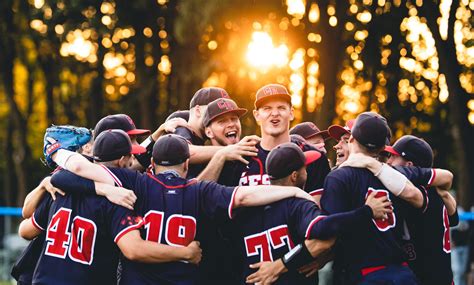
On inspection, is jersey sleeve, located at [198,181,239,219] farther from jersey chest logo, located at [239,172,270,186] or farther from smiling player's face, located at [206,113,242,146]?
smiling player's face, located at [206,113,242,146]

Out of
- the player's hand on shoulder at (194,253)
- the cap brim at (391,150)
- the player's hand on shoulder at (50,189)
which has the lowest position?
the player's hand on shoulder at (194,253)

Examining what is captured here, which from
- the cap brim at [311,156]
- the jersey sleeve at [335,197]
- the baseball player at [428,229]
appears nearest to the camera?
the jersey sleeve at [335,197]

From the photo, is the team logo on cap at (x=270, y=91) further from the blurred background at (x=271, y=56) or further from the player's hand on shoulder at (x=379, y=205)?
the blurred background at (x=271, y=56)

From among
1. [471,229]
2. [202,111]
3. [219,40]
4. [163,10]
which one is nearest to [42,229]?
[202,111]

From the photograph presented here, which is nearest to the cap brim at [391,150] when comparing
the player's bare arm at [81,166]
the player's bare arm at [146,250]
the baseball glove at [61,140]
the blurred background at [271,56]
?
the player's bare arm at [146,250]

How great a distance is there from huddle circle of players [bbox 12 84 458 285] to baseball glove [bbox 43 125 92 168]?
13 mm

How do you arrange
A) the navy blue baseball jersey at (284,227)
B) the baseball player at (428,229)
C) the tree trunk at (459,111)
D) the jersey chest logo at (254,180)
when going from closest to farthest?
the navy blue baseball jersey at (284,227) < the baseball player at (428,229) < the jersey chest logo at (254,180) < the tree trunk at (459,111)

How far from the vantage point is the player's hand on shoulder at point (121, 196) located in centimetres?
786

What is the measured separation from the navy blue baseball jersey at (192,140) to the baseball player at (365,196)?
5.94ft

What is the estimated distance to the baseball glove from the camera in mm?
8633

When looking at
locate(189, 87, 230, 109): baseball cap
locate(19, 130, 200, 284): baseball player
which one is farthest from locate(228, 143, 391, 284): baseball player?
locate(189, 87, 230, 109): baseball cap

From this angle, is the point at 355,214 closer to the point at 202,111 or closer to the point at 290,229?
the point at 290,229

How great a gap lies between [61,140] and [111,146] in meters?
0.70

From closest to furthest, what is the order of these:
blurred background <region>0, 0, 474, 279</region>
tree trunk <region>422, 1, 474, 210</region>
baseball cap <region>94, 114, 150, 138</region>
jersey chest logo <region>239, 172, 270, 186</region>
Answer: jersey chest logo <region>239, 172, 270, 186</region>, baseball cap <region>94, 114, 150, 138</region>, tree trunk <region>422, 1, 474, 210</region>, blurred background <region>0, 0, 474, 279</region>
